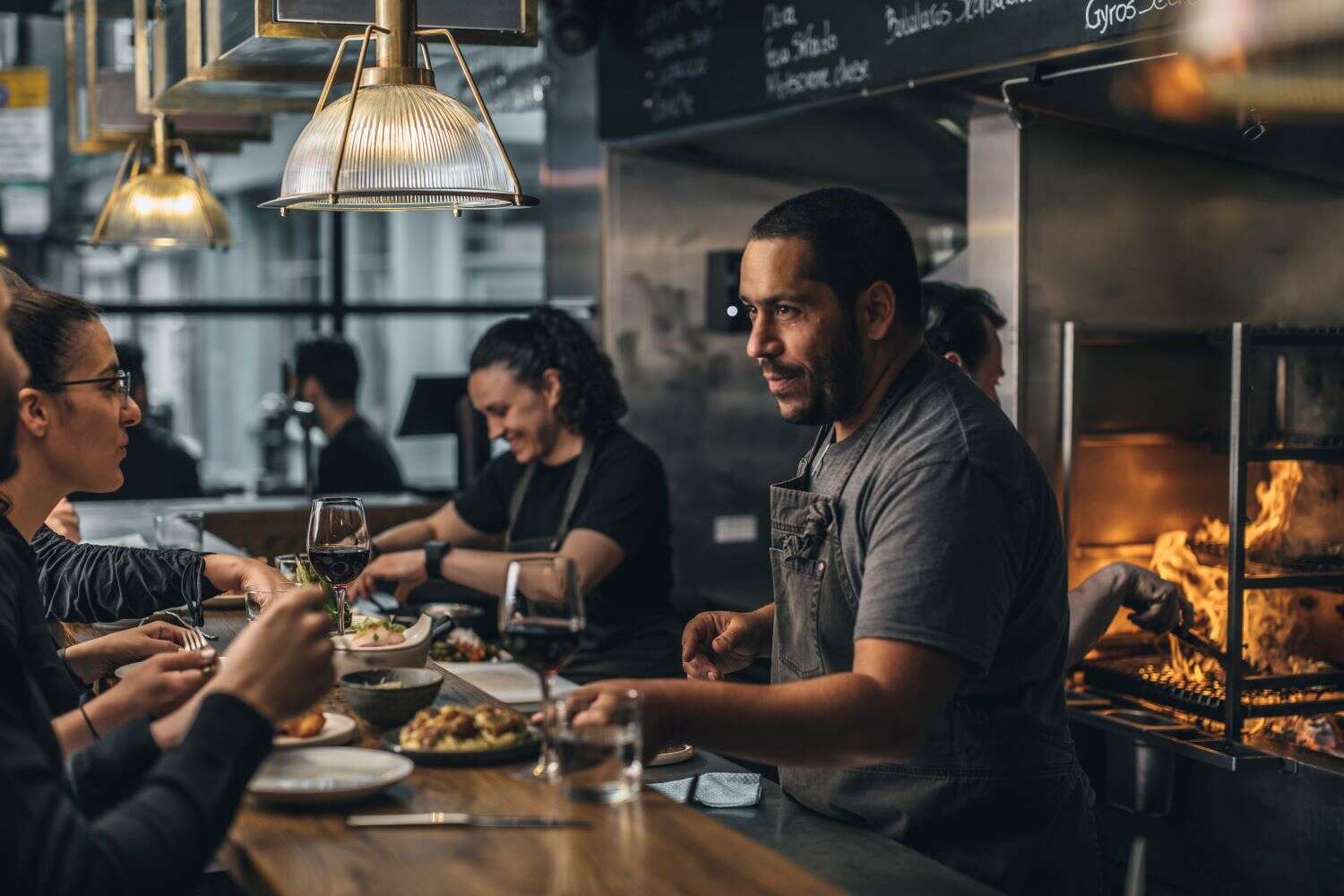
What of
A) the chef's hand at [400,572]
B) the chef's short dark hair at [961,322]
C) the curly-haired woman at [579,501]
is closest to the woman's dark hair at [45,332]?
the curly-haired woman at [579,501]

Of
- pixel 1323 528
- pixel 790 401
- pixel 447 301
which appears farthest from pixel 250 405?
pixel 790 401

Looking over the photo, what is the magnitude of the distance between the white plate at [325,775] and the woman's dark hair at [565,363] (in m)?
2.14

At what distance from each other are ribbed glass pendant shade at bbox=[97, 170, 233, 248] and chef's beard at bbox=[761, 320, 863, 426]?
2.96 metres

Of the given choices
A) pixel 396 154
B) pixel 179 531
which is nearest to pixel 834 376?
pixel 396 154

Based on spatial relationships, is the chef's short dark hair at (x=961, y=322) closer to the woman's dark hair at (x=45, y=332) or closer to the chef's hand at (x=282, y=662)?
the woman's dark hair at (x=45, y=332)

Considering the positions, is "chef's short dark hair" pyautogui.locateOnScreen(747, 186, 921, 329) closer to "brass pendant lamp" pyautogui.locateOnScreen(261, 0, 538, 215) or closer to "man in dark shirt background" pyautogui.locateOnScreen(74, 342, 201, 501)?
"brass pendant lamp" pyautogui.locateOnScreen(261, 0, 538, 215)

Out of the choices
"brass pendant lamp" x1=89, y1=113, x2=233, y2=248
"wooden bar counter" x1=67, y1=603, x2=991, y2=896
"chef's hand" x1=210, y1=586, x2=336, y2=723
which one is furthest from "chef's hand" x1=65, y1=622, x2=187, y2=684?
"brass pendant lamp" x1=89, y1=113, x2=233, y2=248

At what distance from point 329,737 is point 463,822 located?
13.7 inches

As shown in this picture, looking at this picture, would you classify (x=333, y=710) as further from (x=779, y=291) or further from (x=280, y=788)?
(x=779, y=291)

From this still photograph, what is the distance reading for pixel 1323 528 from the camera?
3.66m

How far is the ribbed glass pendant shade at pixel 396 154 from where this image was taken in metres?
2.26

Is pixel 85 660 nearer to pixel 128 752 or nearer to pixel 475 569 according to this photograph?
pixel 128 752

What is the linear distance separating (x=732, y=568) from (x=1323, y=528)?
285 cm

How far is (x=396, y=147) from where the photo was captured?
2264mm
